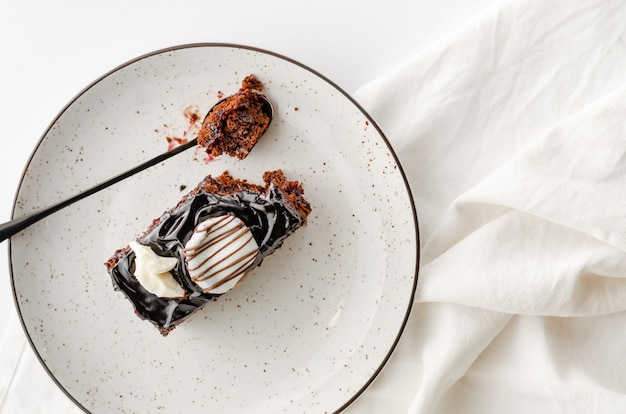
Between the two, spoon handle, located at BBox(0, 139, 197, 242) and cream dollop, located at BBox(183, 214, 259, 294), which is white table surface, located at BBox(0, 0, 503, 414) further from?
cream dollop, located at BBox(183, 214, 259, 294)

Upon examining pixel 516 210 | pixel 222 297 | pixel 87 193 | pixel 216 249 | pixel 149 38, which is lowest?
pixel 516 210

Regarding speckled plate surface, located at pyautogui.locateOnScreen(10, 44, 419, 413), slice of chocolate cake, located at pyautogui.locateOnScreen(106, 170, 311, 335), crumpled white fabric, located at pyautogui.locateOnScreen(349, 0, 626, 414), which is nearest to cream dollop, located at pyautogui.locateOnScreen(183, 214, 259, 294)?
slice of chocolate cake, located at pyautogui.locateOnScreen(106, 170, 311, 335)

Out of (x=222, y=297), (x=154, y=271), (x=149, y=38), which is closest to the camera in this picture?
(x=154, y=271)

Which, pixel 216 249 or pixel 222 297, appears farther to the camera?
pixel 222 297

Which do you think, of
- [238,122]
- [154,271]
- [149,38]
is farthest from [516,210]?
[149,38]

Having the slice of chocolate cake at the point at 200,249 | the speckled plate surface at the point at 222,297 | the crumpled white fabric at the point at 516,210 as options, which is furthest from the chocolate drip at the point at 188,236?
the crumpled white fabric at the point at 516,210

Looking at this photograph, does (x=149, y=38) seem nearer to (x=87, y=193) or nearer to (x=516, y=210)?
(x=87, y=193)

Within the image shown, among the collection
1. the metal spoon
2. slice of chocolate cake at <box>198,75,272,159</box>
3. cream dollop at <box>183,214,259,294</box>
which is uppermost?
the metal spoon
